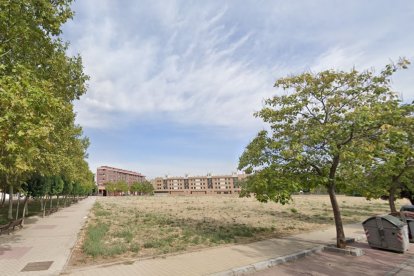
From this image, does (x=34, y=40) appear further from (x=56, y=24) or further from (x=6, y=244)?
(x=6, y=244)

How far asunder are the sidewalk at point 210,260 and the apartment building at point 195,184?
158 m

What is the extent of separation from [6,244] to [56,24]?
29.7ft

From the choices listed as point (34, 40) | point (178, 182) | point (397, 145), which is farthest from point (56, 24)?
point (178, 182)

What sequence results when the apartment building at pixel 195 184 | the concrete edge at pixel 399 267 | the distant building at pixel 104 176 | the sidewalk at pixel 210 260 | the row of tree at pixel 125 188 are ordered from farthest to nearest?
the apartment building at pixel 195 184
the distant building at pixel 104 176
the row of tree at pixel 125 188
the concrete edge at pixel 399 267
the sidewalk at pixel 210 260

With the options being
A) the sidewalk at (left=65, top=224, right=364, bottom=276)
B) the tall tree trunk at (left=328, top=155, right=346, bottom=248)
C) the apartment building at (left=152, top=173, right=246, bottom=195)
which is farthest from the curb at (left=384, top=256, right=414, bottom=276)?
the apartment building at (left=152, top=173, right=246, bottom=195)

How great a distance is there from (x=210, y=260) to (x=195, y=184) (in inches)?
6779

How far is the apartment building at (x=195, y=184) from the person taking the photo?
564 ft

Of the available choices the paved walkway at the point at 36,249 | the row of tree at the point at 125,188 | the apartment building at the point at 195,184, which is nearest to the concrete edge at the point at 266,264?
the paved walkway at the point at 36,249

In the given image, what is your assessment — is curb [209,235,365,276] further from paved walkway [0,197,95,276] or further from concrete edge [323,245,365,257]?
paved walkway [0,197,95,276]

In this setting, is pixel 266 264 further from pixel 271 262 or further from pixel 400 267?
pixel 400 267

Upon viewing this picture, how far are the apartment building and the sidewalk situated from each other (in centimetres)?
15845

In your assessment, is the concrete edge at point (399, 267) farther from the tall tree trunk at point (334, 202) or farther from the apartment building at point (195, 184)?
the apartment building at point (195, 184)

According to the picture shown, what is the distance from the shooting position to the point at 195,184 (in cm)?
17950

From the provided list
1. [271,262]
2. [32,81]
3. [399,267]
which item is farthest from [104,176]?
[399,267]
